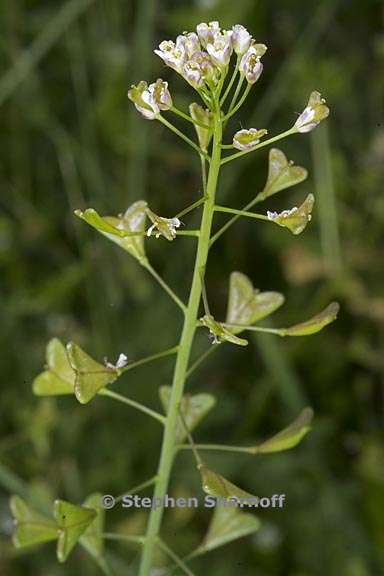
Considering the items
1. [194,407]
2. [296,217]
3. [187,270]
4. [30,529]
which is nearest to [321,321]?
[296,217]

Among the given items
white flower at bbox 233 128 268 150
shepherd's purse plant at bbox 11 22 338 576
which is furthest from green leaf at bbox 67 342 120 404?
white flower at bbox 233 128 268 150

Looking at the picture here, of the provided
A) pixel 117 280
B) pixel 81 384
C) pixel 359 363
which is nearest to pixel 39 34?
pixel 117 280

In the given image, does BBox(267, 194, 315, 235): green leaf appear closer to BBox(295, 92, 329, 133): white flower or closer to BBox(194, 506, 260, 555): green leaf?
BBox(295, 92, 329, 133): white flower

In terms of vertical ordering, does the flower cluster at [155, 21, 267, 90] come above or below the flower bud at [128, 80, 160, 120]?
above

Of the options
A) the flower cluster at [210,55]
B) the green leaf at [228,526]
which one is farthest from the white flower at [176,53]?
the green leaf at [228,526]

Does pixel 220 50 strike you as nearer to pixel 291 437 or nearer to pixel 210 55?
pixel 210 55

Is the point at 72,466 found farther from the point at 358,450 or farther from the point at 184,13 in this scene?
the point at 184,13
